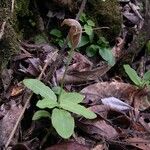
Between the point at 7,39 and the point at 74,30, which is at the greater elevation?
the point at 74,30

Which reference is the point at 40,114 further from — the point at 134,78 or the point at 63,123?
the point at 134,78

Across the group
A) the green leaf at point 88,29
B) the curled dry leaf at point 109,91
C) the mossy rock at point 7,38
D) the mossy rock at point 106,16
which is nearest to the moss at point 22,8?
the mossy rock at point 7,38

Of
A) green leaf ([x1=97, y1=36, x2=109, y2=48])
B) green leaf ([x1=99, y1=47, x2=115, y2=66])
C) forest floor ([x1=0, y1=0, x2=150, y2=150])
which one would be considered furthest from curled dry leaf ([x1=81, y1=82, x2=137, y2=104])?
green leaf ([x1=97, y1=36, x2=109, y2=48])

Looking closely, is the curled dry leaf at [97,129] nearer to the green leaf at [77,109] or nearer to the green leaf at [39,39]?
the green leaf at [77,109]

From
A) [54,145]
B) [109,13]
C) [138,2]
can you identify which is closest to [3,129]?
[54,145]

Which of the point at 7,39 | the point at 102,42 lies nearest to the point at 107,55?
the point at 102,42

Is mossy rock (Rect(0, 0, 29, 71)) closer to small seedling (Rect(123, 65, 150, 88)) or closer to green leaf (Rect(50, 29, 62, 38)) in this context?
green leaf (Rect(50, 29, 62, 38))
